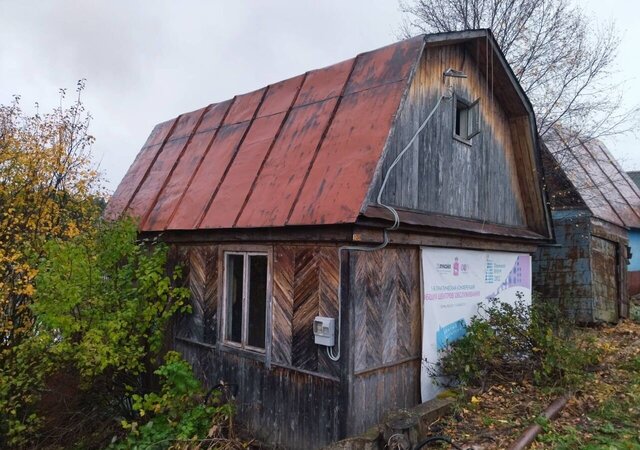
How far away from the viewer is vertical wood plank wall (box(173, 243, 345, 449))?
17.3 feet

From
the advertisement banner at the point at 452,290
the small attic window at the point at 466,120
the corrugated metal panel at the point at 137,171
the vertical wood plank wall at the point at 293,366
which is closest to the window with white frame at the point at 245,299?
the vertical wood plank wall at the point at 293,366

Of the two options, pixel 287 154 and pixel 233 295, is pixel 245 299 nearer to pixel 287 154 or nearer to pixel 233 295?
pixel 233 295

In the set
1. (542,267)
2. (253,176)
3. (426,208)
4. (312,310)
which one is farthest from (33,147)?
(542,267)

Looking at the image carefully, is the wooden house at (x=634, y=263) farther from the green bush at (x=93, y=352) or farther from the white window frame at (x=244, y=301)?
the green bush at (x=93, y=352)

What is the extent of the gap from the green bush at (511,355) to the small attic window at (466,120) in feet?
10.5

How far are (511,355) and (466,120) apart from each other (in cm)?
419

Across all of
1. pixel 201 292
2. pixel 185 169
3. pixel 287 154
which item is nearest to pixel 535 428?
pixel 287 154

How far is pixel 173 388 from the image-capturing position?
666 cm

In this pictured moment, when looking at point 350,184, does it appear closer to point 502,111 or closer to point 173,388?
point 173,388

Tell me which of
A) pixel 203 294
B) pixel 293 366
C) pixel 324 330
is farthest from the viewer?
pixel 203 294

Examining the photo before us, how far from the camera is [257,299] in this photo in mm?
6402

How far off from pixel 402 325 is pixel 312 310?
140cm

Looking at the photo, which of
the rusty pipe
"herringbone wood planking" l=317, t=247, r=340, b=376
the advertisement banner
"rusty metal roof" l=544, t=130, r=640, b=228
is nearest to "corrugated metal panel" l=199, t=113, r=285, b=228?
"herringbone wood planking" l=317, t=247, r=340, b=376

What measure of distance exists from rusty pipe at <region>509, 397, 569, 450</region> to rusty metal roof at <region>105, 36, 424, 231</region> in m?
2.98
